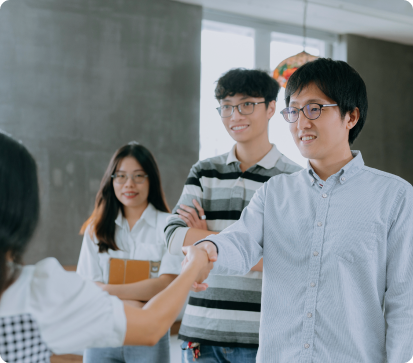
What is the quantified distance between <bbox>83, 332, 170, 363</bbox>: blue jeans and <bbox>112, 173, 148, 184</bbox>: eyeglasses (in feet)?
2.69

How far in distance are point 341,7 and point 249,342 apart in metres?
4.39

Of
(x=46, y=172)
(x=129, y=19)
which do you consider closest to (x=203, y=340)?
(x=46, y=172)

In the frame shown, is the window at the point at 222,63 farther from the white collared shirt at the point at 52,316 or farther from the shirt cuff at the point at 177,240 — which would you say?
the white collared shirt at the point at 52,316

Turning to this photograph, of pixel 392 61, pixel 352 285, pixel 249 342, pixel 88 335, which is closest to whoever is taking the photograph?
pixel 88 335

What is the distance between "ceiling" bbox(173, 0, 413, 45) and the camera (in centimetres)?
478

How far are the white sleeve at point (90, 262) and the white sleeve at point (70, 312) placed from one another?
3.68 ft

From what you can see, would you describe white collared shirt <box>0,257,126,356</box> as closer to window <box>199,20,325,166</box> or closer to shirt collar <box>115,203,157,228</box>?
shirt collar <box>115,203,157,228</box>

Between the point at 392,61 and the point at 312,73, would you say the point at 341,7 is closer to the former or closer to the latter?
the point at 392,61

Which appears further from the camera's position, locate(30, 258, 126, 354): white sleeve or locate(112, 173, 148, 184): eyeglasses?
locate(112, 173, 148, 184): eyeglasses

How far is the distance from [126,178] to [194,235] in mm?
705

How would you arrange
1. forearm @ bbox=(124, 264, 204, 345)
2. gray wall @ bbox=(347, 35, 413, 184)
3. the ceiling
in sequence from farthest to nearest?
gray wall @ bbox=(347, 35, 413, 184) → the ceiling → forearm @ bbox=(124, 264, 204, 345)

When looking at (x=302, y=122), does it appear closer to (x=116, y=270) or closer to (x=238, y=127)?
(x=238, y=127)

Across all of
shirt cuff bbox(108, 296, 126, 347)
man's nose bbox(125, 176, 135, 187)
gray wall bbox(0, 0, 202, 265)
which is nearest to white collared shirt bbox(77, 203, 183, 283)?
man's nose bbox(125, 176, 135, 187)

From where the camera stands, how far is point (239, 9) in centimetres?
488
